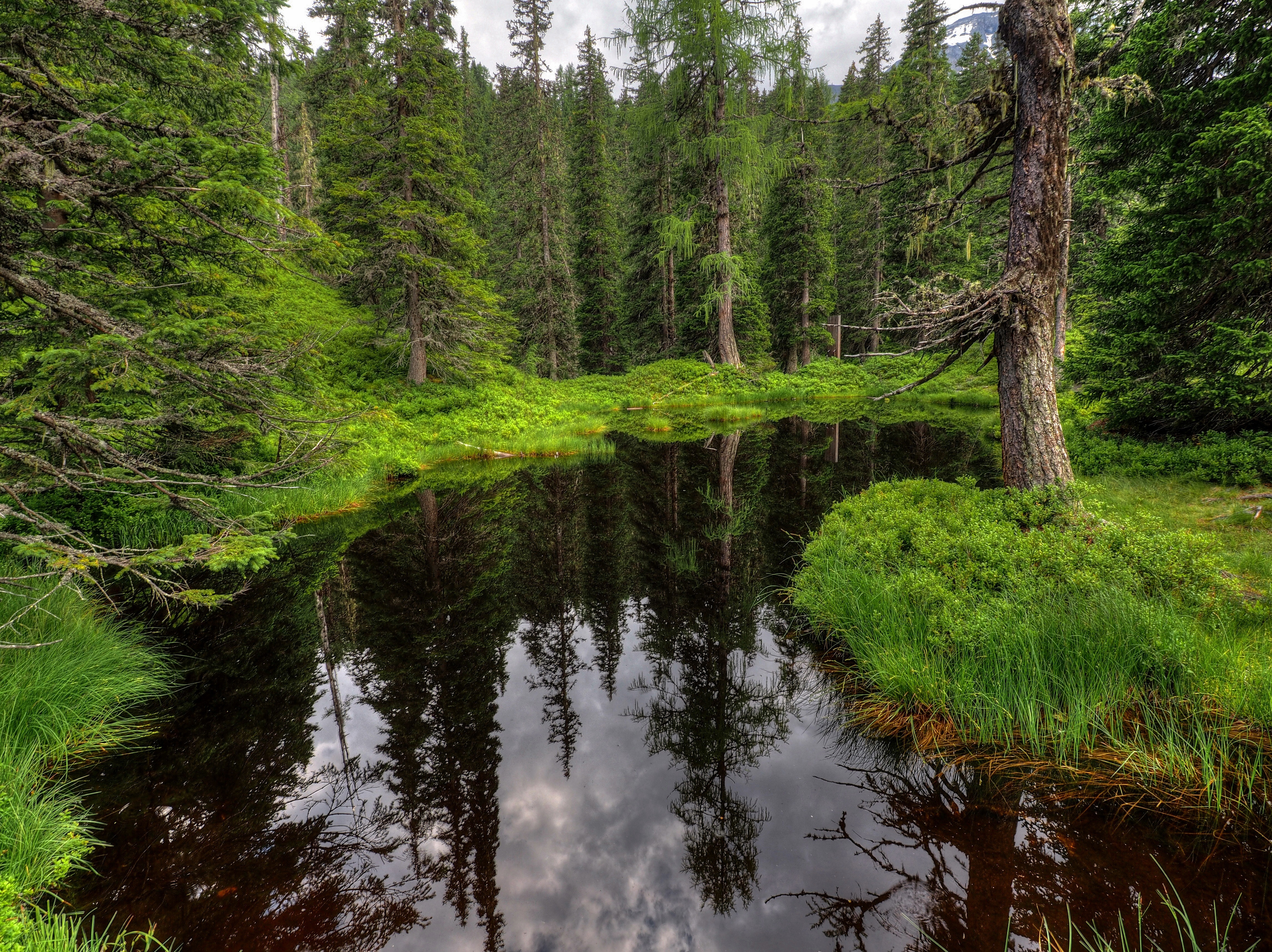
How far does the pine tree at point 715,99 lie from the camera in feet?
65.7

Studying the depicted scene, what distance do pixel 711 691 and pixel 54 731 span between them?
5120mm

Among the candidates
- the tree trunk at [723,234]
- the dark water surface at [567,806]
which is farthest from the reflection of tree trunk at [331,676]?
the tree trunk at [723,234]

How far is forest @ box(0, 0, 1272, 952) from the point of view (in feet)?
11.7

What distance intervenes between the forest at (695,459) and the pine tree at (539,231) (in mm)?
9617

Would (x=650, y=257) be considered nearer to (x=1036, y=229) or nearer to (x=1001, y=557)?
(x=1036, y=229)

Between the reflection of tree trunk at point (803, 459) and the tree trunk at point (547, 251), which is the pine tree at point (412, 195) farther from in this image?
the reflection of tree trunk at point (803, 459)

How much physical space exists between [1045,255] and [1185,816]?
5.97 meters

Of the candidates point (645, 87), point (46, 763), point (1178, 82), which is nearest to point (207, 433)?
point (46, 763)

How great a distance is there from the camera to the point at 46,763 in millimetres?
3789

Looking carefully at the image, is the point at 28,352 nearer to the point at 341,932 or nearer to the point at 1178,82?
the point at 341,932

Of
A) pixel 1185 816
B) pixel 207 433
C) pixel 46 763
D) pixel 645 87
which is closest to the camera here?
pixel 1185 816

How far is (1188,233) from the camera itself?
26.7ft

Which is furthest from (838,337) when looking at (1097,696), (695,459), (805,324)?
(1097,696)

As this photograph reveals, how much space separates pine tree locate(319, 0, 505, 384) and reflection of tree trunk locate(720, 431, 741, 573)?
380 inches
